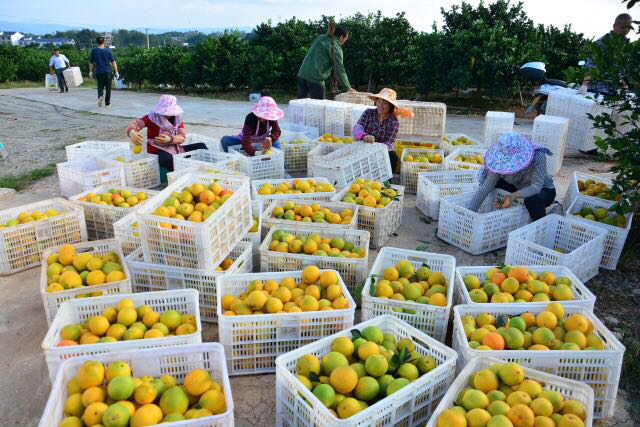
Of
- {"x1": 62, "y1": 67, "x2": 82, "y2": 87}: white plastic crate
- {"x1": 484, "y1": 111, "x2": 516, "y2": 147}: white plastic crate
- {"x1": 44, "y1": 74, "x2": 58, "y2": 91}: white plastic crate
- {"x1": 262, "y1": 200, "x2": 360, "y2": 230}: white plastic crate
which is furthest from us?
{"x1": 44, "y1": 74, "x2": 58, "y2": 91}: white plastic crate

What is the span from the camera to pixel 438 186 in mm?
6227

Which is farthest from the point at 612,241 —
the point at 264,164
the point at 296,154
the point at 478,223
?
the point at 296,154

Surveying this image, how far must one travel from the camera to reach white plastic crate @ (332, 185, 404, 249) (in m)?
5.44

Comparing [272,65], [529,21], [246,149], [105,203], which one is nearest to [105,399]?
[105,203]

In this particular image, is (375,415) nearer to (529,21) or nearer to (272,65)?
(529,21)

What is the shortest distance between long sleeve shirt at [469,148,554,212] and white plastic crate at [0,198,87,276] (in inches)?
164

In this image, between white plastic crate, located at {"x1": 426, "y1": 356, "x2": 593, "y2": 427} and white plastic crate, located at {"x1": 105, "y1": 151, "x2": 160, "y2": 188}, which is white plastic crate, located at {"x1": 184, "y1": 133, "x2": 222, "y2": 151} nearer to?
white plastic crate, located at {"x1": 105, "y1": 151, "x2": 160, "y2": 188}

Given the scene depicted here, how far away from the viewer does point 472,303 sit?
3.55 m

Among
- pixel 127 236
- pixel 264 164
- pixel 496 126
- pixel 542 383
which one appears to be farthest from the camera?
pixel 496 126

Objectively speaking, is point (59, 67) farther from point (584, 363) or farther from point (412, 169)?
point (584, 363)

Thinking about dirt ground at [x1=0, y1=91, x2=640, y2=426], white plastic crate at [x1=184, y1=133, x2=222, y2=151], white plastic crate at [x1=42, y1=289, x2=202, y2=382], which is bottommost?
dirt ground at [x1=0, y1=91, x2=640, y2=426]

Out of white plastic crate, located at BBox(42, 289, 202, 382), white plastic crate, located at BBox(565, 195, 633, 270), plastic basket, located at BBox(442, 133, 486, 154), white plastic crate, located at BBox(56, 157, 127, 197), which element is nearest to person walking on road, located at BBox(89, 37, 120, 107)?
white plastic crate, located at BBox(56, 157, 127, 197)

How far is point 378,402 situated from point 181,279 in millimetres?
2080

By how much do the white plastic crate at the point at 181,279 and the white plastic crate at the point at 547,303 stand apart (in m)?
1.83
